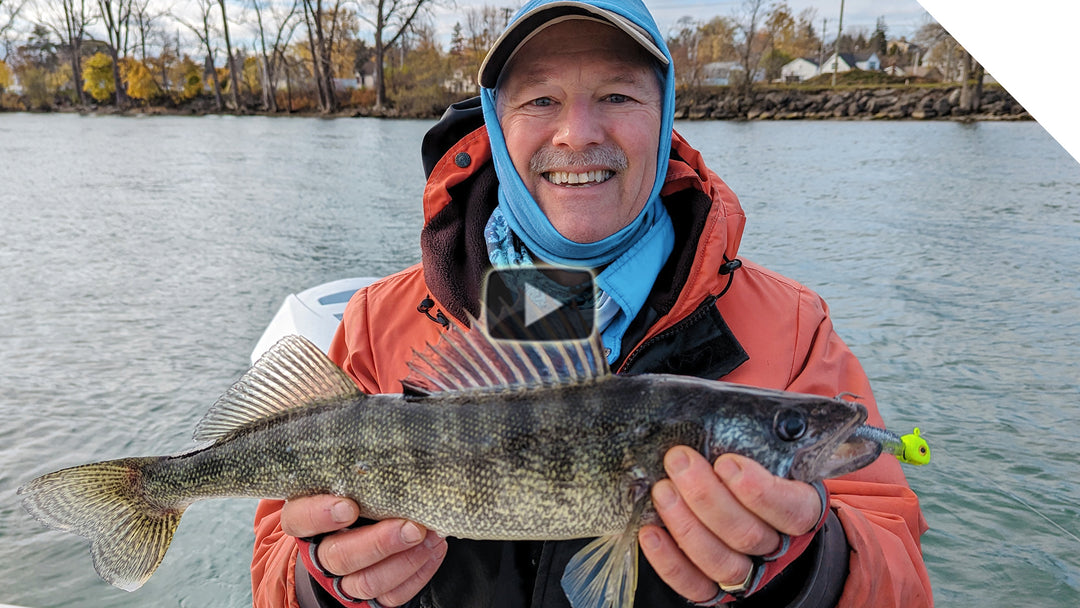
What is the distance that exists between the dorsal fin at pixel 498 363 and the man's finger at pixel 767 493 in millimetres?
384

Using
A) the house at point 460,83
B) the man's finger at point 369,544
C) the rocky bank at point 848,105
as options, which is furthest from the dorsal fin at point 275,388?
the house at point 460,83

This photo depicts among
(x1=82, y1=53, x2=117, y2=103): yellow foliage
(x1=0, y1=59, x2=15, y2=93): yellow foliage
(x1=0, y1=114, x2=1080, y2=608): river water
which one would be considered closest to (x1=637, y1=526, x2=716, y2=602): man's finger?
(x1=0, y1=114, x2=1080, y2=608): river water

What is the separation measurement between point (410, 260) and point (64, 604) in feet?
24.3

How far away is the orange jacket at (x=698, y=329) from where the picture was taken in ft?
6.80

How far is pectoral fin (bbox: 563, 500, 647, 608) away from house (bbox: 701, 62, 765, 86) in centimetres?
6056

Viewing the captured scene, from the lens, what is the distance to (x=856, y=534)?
1.92 metres

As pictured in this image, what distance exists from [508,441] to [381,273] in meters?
9.05

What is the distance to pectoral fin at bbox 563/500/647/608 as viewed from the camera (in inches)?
66.2

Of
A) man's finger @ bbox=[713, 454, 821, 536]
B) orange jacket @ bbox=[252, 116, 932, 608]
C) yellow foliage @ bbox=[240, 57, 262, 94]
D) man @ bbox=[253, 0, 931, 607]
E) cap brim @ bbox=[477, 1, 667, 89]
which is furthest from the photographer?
yellow foliage @ bbox=[240, 57, 262, 94]

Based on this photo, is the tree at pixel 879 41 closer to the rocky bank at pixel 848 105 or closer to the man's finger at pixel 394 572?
the rocky bank at pixel 848 105

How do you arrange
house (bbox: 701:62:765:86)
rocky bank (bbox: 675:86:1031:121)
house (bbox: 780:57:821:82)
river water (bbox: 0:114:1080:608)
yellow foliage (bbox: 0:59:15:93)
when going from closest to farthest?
river water (bbox: 0:114:1080:608) < rocky bank (bbox: 675:86:1031:121) < house (bbox: 701:62:765:86) < yellow foliage (bbox: 0:59:15:93) < house (bbox: 780:57:821:82)

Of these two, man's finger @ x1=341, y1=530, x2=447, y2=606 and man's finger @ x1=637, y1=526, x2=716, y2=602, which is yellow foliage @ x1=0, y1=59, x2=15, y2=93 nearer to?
man's finger @ x1=341, y1=530, x2=447, y2=606

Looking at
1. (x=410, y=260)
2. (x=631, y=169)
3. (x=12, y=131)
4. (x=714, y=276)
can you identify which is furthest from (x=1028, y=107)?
(x=12, y=131)
